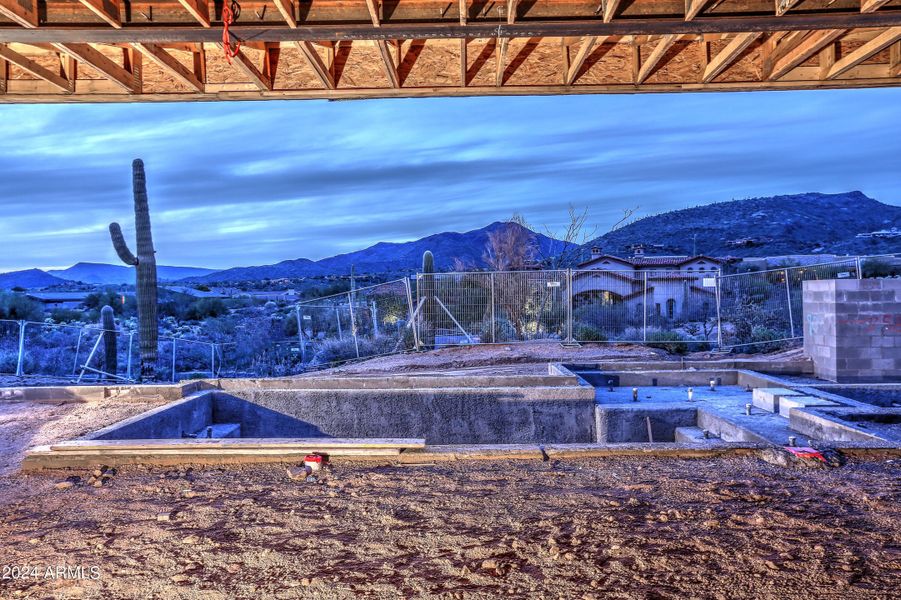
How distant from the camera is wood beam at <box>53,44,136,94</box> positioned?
665 cm

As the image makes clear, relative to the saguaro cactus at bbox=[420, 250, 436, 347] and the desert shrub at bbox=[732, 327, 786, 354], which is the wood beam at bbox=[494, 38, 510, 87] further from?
the desert shrub at bbox=[732, 327, 786, 354]

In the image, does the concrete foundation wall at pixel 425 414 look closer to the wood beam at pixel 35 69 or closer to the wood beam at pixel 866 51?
the wood beam at pixel 35 69

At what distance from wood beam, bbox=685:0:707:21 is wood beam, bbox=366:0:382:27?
2.96m

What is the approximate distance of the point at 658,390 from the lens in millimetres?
11750

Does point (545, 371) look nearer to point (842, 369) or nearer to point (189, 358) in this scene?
point (842, 369)

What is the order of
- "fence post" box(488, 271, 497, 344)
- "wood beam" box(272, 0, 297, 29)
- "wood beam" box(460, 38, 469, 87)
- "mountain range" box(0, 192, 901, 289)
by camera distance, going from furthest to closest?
"mountain range" box(0, 192, 901, 289), "fence post" box(488, 271, 497, 344), "wood beam" box(460, 38, 469, 87), "wood beam" box(272, 0, 297, 29)

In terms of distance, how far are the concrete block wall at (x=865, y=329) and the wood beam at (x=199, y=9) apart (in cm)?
1139

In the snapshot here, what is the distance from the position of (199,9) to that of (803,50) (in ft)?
20.6

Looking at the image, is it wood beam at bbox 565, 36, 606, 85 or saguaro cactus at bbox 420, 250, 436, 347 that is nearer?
wood beam at bbox 565, 36, 606, 85

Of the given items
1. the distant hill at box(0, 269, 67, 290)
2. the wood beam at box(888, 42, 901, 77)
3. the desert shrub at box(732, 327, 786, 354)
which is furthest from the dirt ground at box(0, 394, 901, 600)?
the distant hill at box(0, 269, 67, 290)

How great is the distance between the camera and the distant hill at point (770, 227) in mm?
54031

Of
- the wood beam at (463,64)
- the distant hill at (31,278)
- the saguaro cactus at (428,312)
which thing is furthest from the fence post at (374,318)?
the distant hill at (31,278)

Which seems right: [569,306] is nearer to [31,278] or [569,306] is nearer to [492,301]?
[492,301]

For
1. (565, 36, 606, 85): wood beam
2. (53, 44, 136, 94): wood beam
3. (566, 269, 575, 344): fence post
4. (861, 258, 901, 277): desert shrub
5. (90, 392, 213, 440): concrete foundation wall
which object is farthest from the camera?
(861, 258, 901, 277): desert shrub
